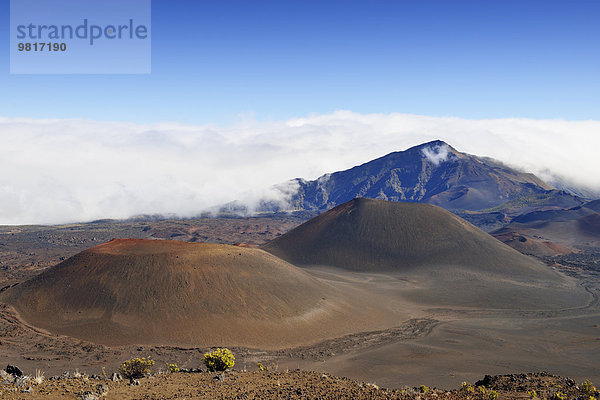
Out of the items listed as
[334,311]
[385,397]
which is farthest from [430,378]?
[334,311]

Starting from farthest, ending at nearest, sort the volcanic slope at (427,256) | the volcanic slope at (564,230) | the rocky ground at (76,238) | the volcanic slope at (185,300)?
1. the volcanic slope at (564,230)
2. the rocky ground at (76,238)
3. the volcanic slope at (427,256)
4. the volcanic slope at (185,300)

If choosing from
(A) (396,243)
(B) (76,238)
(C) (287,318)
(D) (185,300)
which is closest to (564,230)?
(A) (396,243)

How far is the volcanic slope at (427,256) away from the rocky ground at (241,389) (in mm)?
44556

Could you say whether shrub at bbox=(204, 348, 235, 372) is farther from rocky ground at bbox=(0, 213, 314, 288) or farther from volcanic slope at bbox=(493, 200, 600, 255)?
volcanic slope at bbox=(493, 200, 600, 255)

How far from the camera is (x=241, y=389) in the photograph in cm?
2114

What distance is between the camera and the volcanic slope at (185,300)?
44.9m

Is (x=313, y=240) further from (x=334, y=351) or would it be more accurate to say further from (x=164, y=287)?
(x=334, y=351)

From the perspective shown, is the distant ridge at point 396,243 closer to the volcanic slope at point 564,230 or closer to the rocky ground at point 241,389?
the volcanic slope at point 564,230

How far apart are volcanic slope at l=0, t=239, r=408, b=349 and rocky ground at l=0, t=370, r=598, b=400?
20.5 meters

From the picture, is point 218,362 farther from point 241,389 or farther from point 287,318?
point 287,318

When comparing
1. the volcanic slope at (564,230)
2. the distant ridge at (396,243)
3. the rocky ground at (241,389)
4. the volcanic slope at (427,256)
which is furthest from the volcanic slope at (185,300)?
the volcanic slope at (564,230)

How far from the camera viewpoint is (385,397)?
66.7 ft

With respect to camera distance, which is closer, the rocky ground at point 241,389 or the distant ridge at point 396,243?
the rocky ground at point 241,389

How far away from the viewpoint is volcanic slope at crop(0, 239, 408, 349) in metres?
44.9
